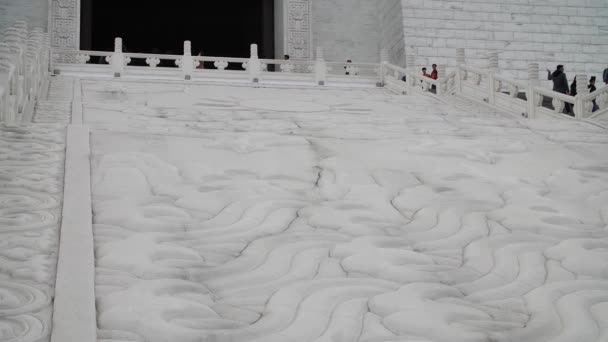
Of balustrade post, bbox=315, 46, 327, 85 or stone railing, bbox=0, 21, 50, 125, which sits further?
balustrade post, bbox=315, 46, 327, 85

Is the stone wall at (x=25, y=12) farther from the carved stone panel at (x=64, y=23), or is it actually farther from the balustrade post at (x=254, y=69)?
the balustrade post at (x=254, y=69)

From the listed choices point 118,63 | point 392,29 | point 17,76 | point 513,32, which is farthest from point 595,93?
point 392,29

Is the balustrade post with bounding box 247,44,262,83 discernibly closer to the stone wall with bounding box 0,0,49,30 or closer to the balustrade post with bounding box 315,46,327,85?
the balustrade post with bounding box 315,46,327,85

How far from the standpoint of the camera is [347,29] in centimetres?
1906

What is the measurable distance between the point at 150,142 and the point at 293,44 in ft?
42.9

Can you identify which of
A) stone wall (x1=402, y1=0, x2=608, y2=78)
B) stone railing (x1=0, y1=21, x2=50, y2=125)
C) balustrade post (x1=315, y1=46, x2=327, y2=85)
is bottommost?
stone railing (x1=0, y1=21, x2=50, y2=125)

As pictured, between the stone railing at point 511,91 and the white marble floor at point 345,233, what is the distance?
2731mm

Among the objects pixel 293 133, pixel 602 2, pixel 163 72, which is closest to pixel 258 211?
pixel 293 133

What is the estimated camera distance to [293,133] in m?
6.50

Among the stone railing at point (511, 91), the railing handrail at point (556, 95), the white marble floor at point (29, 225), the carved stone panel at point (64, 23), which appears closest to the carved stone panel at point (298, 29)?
the stone railing at point (511, 91)

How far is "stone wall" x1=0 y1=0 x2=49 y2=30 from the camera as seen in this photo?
16.8 m

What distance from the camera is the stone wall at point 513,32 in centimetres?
1755

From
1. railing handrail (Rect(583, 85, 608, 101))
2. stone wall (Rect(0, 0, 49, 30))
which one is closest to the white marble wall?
stone wall (Rect(0, 0, 49, 30))

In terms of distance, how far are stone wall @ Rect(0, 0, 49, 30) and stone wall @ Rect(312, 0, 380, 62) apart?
259 inches
